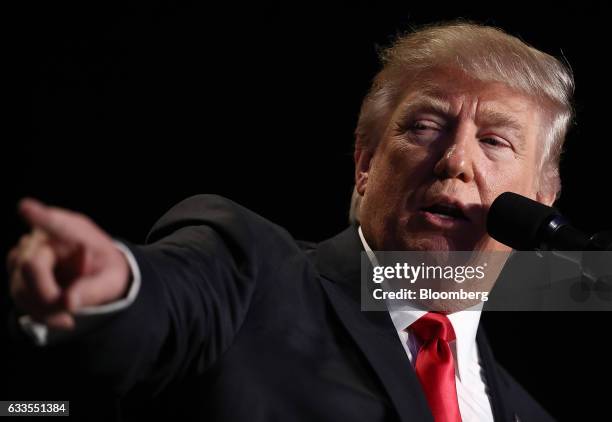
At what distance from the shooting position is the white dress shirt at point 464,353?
159 cm

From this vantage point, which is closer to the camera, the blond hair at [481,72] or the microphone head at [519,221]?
the microphone head at [519,221]

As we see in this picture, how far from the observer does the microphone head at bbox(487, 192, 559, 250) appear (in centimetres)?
121

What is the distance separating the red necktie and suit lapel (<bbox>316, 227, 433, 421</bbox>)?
98mm

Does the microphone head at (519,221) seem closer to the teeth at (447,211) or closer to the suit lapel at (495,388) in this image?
the teeth at (447,211)

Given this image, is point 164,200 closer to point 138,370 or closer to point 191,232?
point 191,232

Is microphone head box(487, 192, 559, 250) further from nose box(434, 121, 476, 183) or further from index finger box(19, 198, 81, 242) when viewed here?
index finger box(19, 198, 81, 242)

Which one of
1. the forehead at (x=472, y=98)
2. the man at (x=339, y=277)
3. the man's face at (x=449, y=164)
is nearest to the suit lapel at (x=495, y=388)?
the man at (x=339, y=277)

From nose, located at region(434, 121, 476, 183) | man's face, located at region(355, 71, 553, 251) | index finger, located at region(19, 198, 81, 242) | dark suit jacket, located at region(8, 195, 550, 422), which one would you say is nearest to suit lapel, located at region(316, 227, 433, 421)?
dark suit jacket, located at region(8, 195, 550, 422)

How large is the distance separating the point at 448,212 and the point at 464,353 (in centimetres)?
→ 40

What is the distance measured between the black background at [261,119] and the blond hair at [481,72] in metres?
0.49

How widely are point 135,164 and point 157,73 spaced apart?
0.31 metres

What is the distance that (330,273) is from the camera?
1.53 metres

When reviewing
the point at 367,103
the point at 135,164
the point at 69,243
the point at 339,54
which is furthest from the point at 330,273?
the point at 339,54

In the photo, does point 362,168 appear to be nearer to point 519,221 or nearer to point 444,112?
point 444,112
